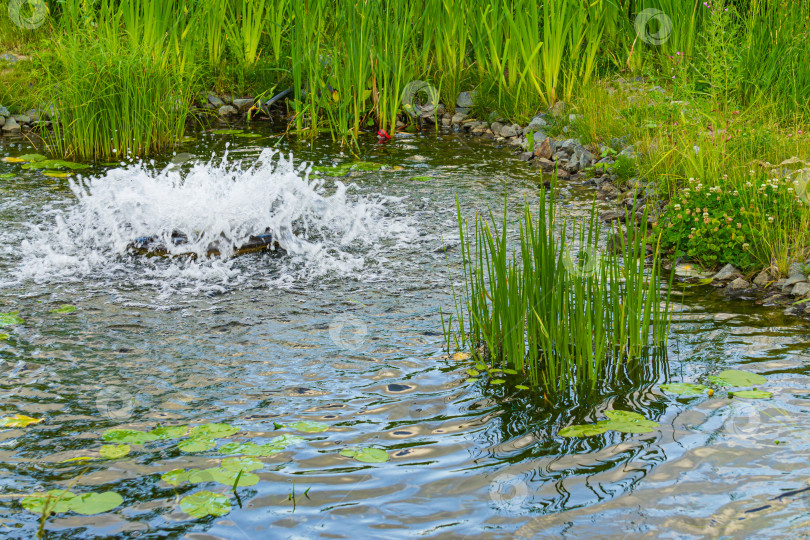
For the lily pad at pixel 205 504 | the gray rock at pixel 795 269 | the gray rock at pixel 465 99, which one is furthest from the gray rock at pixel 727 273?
the gray rock at pixel 465 99

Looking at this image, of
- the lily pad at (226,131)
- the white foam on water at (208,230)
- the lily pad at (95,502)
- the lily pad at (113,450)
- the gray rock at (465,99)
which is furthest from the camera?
the gray rock at (465,99)

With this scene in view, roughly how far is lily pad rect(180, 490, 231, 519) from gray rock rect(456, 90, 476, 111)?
690cm

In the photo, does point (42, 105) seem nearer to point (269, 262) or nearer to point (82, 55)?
point (82, 55)

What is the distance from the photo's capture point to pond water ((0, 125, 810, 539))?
2463 mm

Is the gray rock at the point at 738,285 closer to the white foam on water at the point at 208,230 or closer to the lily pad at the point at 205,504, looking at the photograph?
the white foam on water at the point at 208,230

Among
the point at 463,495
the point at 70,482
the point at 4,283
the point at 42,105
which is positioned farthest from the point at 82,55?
the point at 463,495

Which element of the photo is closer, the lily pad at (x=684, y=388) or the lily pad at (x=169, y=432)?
the lily pad at (x=169, y=432)

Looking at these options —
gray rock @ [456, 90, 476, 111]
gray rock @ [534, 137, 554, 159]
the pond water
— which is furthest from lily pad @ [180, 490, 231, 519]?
gray rock @ [456, 90, 476, 111]

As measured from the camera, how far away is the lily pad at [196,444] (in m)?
2.76

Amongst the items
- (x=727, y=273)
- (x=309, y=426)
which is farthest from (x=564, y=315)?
(x=727, y=273)

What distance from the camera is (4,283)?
14.3 ft

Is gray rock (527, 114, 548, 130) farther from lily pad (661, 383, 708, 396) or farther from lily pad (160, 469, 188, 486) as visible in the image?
lily pad (160, 469, 188, 486)

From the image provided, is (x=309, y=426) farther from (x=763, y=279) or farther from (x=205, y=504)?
(x=763, y=279)

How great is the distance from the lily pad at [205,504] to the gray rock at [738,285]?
3.20m
